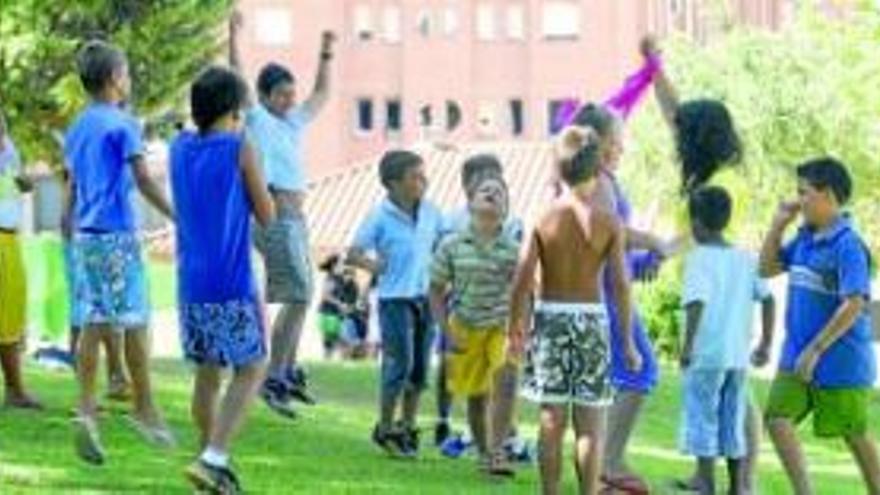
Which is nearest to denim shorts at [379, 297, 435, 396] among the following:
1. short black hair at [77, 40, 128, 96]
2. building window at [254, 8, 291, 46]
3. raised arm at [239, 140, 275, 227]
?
short black hair at [77, 40, 128, 96]

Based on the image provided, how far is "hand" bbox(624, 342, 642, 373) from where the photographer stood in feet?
34.3

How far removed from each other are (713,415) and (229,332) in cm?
262

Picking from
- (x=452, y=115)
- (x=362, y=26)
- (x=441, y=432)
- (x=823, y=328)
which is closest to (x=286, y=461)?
(x=441, y=432)

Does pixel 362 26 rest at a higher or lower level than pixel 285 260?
higher

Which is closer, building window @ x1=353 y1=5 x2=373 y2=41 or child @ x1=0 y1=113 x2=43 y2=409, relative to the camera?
child @ x1=0 y1=113 x2=43 y2=409

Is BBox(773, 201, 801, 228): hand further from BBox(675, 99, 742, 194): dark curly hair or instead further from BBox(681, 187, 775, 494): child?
BBox(675, 99, 742, 194): dark curly hair

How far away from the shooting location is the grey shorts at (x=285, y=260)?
13.3m

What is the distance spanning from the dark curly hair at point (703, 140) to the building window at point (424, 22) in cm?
7800

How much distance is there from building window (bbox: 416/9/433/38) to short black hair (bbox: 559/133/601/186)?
3123 inches

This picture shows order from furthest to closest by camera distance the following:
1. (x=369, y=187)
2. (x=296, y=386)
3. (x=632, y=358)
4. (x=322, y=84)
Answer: (x=369, y=187)
(x=296, y=386)
(x=322, y=84)
(x=632, y=358)

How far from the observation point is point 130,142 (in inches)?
433

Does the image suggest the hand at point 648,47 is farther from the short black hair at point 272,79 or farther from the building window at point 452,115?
the building window at point 452,115

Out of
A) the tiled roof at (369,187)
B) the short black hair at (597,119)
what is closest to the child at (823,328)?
the short black hair at (597,119)

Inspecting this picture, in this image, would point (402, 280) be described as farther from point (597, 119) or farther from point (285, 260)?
point (597, 119)
